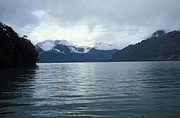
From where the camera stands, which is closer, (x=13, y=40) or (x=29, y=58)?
(x=13, y=40)

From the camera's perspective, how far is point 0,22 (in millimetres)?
116125

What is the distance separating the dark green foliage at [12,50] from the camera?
107m

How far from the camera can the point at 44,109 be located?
15.7m

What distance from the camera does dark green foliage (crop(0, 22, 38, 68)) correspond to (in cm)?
10704

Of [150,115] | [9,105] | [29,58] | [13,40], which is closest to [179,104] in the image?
[150,115]

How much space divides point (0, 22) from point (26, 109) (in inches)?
4625

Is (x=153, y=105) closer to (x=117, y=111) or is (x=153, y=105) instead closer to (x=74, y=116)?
(x=117, y=111)

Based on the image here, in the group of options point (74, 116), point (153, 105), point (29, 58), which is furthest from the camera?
point (29, 58)

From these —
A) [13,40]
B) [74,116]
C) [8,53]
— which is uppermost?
[13,40]

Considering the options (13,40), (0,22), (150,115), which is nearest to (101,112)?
(150,115)

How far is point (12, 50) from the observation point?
11981 centimetres

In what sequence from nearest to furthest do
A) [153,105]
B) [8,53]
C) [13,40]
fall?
[153,105] < [8,53] < [13,40]

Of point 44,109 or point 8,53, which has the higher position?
point 8,53

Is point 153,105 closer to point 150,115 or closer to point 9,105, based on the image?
point 150,115
